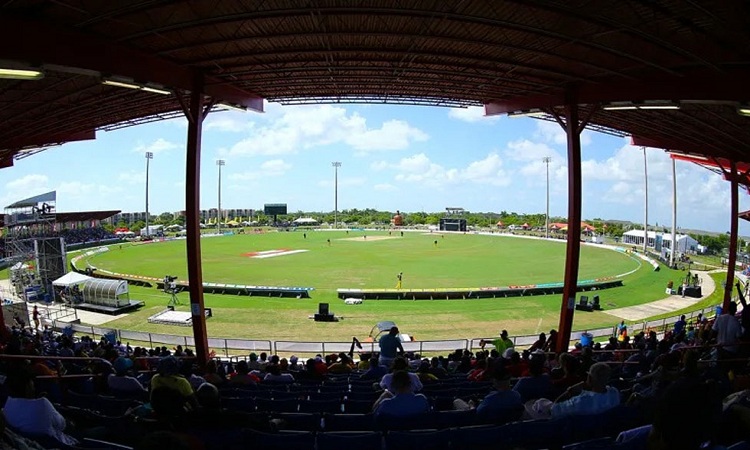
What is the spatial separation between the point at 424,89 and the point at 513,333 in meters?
14.2

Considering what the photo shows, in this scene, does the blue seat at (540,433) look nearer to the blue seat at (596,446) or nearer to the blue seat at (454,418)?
the blue seat at (596,446)

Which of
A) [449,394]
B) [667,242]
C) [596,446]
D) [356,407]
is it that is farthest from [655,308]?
[667,242]

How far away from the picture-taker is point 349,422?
18.1ft

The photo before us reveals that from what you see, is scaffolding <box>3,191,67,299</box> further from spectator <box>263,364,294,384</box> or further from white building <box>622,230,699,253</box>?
white building <box>622,230,699,253</box>

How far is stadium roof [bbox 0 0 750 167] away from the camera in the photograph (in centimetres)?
987

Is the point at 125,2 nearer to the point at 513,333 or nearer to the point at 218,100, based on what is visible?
the point at 218,100

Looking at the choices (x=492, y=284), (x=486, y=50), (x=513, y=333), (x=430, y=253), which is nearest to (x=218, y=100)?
(x=486, y=50)

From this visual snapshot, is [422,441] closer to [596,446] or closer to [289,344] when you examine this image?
[596,446]

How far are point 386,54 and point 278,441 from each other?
1346 cm

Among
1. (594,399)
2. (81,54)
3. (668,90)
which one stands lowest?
(594,399)

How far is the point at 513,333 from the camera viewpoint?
2345 cm

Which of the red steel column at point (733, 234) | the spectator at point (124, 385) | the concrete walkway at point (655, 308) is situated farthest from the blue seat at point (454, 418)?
the red steel column at point (733, 234)

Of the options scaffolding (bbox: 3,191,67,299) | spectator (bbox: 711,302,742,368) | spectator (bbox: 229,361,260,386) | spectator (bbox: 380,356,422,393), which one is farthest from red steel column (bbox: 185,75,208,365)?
scaffolding (bbox: 3,191,67,299)

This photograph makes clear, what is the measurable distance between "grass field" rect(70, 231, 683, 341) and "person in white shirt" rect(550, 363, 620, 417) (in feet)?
58.2
